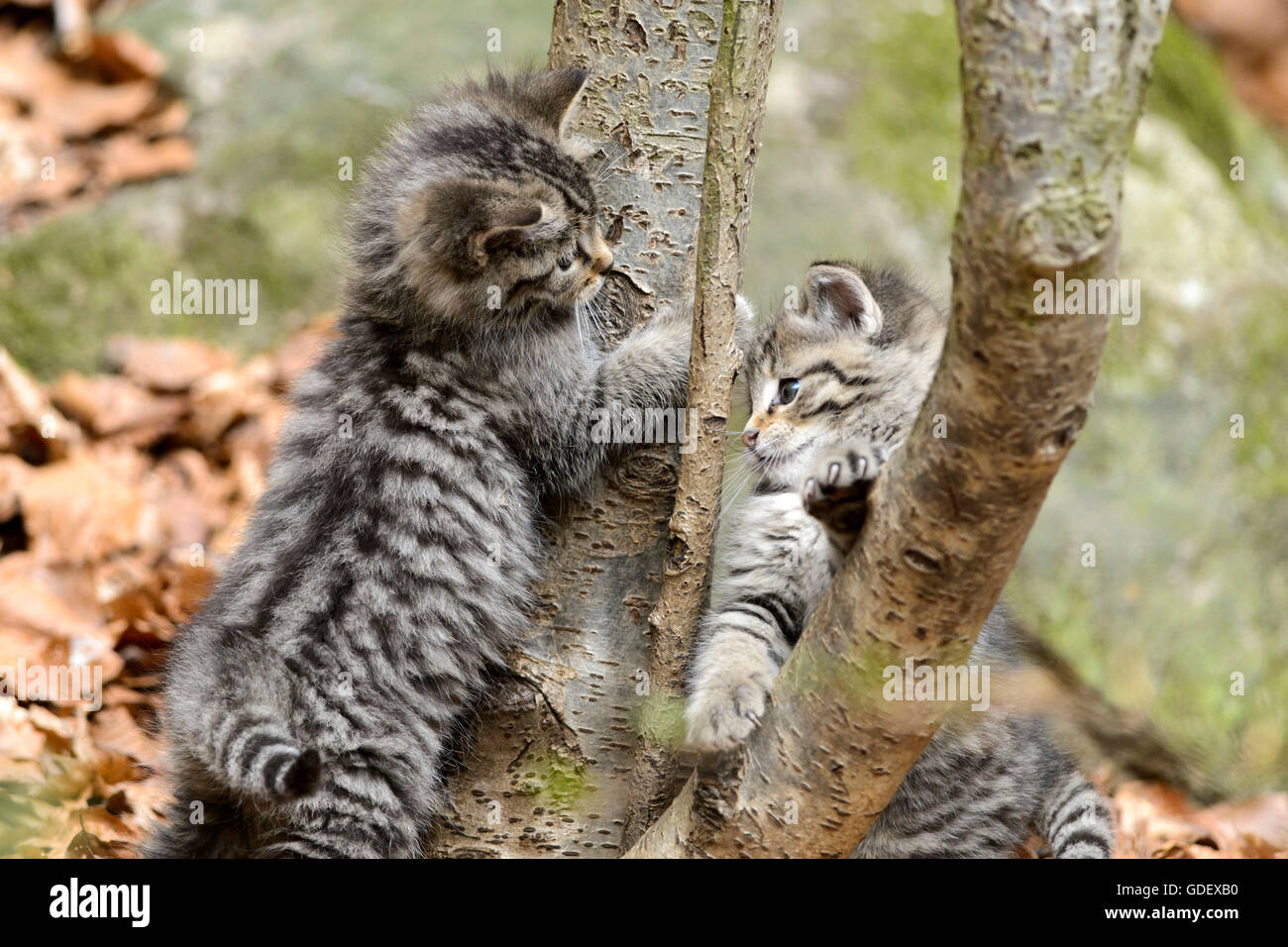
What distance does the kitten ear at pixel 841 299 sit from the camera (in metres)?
2.95

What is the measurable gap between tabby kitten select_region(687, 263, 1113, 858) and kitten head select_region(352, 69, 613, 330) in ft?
1.99

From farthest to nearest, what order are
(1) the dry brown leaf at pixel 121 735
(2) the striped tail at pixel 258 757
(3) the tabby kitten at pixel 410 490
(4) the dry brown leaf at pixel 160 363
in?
1. (4) the dry brown leaf at pixel 160 363
2. (1) the dry brown leaf at pixel 121 735
3. (3) the tabby kitten at pixel 410 490
4. (2) the striped tail at pixel 258 757

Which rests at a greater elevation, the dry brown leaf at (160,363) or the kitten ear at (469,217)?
the kitten ear at (469,217)

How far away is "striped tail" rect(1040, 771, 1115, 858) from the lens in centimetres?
288

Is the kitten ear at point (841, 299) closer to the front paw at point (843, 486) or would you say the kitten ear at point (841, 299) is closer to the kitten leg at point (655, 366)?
the kitten leg at point (655, 366)

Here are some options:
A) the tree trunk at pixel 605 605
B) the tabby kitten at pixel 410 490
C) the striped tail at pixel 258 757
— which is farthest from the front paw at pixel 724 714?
the striped tail at pixel 258 757

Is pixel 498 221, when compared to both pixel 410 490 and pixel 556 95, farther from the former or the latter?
pixel 410 490

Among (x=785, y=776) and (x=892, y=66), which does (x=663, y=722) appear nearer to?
(x=785, y=776)

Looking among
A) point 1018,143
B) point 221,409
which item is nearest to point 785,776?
point 1018,143

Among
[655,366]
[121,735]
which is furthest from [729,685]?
[121,735]

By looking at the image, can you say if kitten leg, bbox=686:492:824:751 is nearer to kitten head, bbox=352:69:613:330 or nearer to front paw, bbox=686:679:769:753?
front paw, bbox=686:679:769:753

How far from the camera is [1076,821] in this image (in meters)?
2.92

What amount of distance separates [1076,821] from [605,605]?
1353 mm

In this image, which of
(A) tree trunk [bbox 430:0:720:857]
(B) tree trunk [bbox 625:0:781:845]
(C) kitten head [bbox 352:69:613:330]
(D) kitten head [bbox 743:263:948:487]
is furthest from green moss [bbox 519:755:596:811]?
(C) kitten head [bbox 352:69:613:330]
